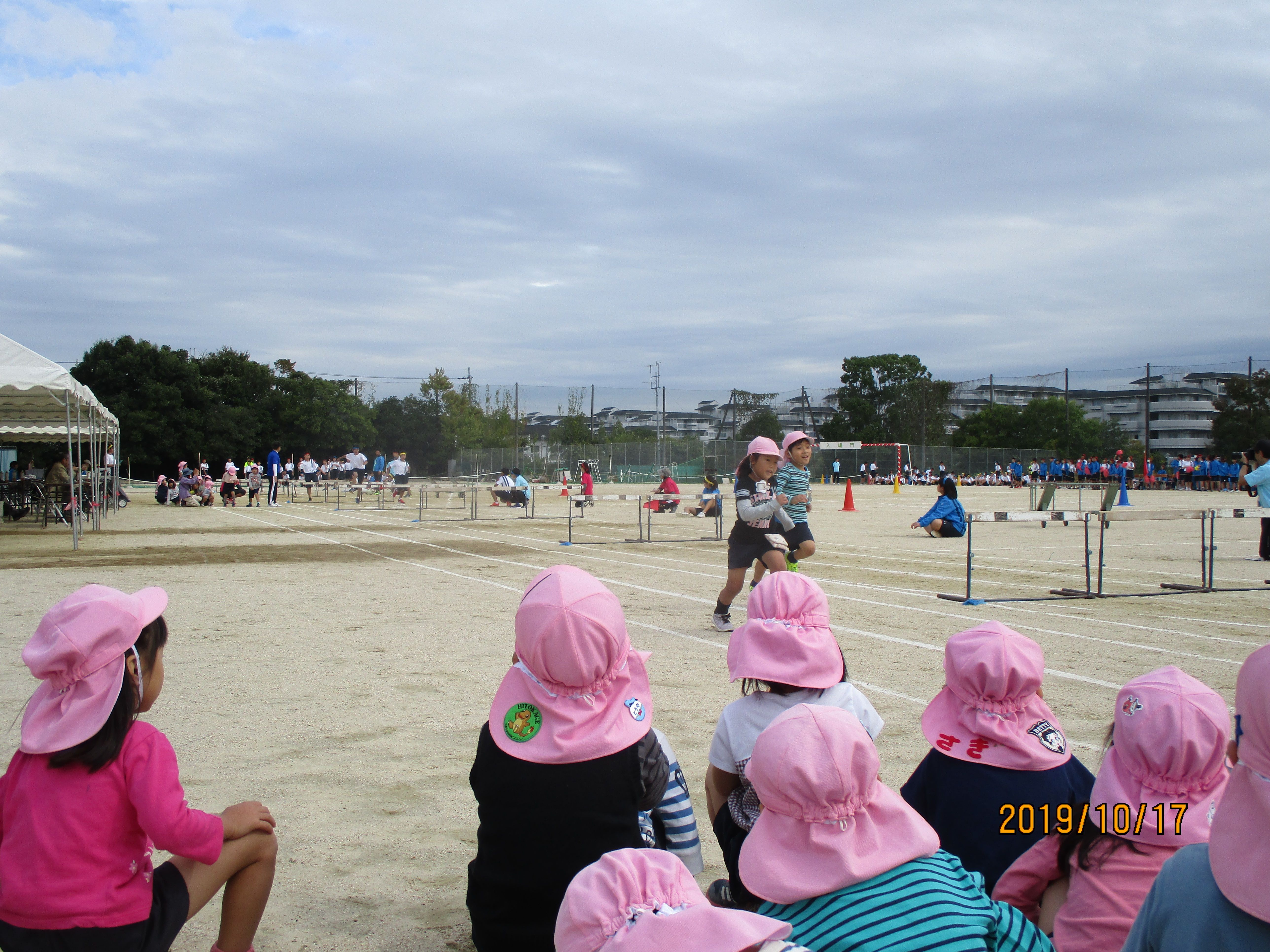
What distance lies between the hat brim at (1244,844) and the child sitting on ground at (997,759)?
1226 millimetres

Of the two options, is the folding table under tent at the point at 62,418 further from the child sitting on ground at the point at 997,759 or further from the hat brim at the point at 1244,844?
the hat brim at the point at 1244,844

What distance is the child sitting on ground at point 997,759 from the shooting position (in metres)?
2.62

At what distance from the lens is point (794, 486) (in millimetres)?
9070

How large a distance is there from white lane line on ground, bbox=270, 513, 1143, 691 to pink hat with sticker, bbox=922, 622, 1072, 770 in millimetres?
3996

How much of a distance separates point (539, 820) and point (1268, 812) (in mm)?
1644

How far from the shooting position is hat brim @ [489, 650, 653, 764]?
2414mm

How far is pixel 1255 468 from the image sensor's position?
13.9m

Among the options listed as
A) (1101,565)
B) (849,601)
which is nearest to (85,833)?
(849,601)

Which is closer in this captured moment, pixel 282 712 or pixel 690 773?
pixel 690 773

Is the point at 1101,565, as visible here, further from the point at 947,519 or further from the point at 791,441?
the point at 947,519

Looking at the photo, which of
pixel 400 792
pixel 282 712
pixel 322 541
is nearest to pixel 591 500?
pixel 322 541

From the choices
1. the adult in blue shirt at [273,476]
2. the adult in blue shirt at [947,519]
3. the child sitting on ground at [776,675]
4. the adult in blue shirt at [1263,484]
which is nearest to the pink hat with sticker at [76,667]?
the child sitting on ground at [776,675]

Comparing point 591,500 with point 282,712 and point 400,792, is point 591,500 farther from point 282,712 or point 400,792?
point 400,792
